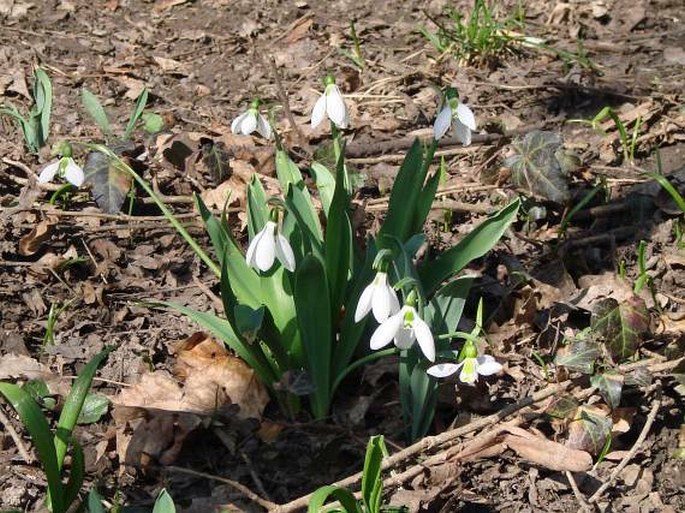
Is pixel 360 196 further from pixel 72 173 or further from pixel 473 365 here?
pixel 473 365

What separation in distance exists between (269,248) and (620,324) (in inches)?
39.3

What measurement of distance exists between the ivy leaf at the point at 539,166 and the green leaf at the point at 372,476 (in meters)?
1.25

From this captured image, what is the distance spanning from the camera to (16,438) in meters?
2.46

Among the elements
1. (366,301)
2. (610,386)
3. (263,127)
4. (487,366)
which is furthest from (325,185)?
(610,386)

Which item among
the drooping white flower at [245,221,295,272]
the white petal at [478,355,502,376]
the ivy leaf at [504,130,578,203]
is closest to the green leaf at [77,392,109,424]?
the drooping white flower at [245,221,295,272]

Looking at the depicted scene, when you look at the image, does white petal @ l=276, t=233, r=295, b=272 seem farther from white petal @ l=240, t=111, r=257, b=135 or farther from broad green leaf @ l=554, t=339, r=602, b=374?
broad green leaf @ l=554, t=339, r=602, b=374

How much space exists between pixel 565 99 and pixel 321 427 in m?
1.89

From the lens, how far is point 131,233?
10.5 ft

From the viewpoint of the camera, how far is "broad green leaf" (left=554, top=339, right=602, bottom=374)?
250cm

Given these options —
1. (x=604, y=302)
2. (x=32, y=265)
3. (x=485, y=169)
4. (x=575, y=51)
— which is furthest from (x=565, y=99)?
(x=32, y=265)

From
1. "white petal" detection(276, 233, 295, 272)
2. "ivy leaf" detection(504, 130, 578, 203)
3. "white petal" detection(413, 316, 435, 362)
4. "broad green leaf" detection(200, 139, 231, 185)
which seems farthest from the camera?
"broad green leaf" detection(200, 139, 231, 185)

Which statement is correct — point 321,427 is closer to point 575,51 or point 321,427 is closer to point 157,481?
point 157,481

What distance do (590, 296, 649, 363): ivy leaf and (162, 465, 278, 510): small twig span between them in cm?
96

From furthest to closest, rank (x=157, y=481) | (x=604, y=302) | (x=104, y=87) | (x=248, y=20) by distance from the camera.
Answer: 1. (x=248, y=20)
2. (x=104, y=87)
3. (x=604, y=302)
4. (x=157, y=481)
